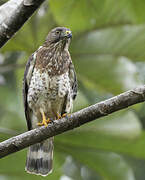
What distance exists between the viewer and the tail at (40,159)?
12.9 ft

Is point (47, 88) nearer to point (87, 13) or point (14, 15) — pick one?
point (87, 13)

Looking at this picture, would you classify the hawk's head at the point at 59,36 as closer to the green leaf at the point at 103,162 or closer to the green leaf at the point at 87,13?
the green leaf at the point at 87,13

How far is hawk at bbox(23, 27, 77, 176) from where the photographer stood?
3766mm

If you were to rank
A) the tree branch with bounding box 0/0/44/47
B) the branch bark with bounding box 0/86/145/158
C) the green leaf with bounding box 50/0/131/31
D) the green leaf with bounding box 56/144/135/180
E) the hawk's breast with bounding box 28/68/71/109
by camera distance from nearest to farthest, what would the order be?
the tree branch with bounding box 0/0/44/47 < the branch bark with bounding box 0/86/145/158 < the hawk's breast with bounding box 28/68/71/109 < the green leaf with bounding box 50/0/131/31 < the green leaf with bounding box 56/144/135/180

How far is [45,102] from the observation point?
12.5 feet

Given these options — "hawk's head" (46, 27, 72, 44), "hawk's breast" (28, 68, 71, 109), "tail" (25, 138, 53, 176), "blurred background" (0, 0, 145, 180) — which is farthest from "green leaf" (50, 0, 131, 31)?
"tail" (25, 138, 53, 176)

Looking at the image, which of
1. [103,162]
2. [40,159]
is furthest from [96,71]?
[40,159]

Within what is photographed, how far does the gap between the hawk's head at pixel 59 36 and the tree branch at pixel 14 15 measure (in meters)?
1.63

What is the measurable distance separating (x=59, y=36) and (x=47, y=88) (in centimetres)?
64

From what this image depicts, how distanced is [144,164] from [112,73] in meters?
2.58

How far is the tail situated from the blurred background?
192 mm

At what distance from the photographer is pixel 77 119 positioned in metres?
2.57

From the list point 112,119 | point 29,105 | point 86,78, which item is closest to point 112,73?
point 86,78

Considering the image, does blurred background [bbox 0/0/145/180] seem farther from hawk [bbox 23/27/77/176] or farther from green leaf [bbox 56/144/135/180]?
hawk [bbox 23/27/77/176]
